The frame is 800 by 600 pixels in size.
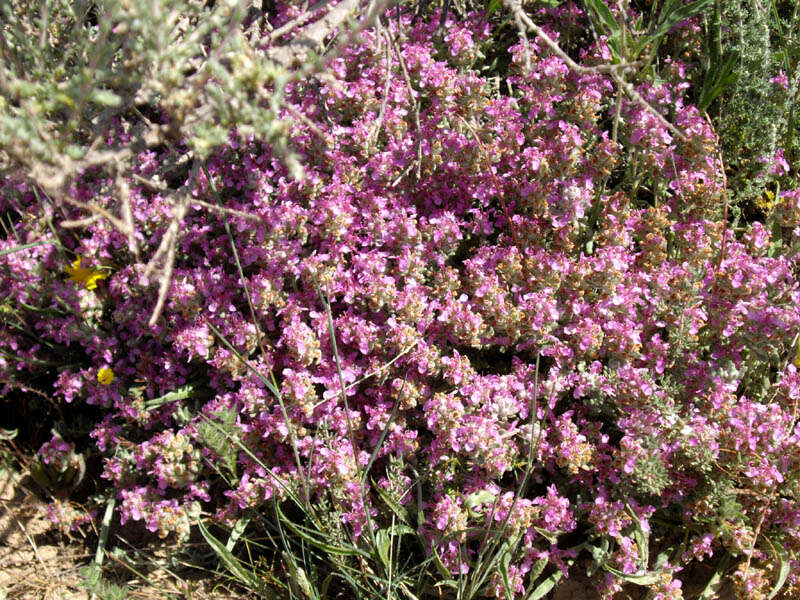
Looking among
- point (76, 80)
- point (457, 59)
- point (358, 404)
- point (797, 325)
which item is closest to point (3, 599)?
point (358, 404)

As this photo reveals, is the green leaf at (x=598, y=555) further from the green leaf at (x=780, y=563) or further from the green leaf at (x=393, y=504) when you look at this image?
the green leaf at (x=393, y=504)

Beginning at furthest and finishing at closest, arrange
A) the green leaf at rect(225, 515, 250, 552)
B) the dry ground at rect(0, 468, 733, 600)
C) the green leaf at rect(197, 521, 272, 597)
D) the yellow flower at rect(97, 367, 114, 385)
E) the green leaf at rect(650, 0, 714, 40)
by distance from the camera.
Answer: the green leaf at rect(650, 0, 714, 40) < the yellow flower at rect(97, 367, 114, 385) < the dry ground at rect(0, 468, 733, 600) < the green leaf at rect(225, 515, 250, 552) < the green leaf at rect(197, 521, 272, 597)

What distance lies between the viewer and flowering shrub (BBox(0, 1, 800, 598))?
274 centimetres

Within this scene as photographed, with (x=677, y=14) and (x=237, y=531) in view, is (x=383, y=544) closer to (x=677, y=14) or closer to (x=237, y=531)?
(x=237, y=531)

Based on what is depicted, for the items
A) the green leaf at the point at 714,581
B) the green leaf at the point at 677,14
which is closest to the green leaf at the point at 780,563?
the green leaf at the point at 714,581

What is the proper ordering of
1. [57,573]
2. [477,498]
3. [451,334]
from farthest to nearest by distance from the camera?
[57,573]
[451,334]
[477,498]

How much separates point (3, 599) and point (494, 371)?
2271 mm

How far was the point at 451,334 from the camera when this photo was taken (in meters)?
3.00

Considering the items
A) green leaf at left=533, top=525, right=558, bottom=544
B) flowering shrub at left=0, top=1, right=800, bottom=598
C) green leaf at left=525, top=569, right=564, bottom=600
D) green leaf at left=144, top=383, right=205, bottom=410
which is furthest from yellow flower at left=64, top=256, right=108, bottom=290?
green leaf at left=525, top=569, right=564, bottom=600

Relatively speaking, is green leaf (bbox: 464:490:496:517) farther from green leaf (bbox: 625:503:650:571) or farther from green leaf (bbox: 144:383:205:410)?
green leaf (bbox: 144:383:205:410)

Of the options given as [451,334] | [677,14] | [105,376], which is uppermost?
[677,14]

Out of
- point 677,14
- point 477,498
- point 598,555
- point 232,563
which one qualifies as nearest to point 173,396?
point 232,563

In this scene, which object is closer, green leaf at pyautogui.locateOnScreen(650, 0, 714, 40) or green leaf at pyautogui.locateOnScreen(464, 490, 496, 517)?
green leaf at pyautogui.locateOnScreen(464, 490, 496, 517)

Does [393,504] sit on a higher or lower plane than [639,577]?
higher
